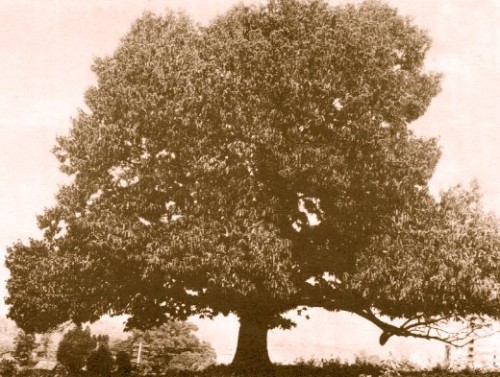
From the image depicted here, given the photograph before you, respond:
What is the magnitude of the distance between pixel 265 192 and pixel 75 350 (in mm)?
17232

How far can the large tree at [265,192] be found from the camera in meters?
22.2

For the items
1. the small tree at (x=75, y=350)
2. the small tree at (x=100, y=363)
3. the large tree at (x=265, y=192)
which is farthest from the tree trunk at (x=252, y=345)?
the small tree at (x=75, y=350)

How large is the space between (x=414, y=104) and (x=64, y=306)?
17845mm

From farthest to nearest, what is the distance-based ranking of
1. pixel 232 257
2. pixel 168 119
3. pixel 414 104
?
pixel 414 104, pixel 168 119, pixel 232 257

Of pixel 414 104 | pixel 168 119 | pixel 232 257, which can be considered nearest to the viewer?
pixel 232 257

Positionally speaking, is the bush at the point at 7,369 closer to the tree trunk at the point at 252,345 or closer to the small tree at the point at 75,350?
the small tree at the point at 75,350

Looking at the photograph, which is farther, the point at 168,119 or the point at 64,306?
the point at 64,306

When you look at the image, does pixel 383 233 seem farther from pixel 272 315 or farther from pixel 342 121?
pixel 272 315

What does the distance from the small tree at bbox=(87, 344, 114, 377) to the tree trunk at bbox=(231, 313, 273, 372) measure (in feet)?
21.3

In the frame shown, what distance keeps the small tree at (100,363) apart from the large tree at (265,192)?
3.39 meters

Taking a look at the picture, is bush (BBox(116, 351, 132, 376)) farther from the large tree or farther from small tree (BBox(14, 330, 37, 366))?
small tree (BBox(14, 330, 37, 366))

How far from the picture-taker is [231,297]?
24359mm

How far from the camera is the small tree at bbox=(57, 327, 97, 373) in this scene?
96.0ft

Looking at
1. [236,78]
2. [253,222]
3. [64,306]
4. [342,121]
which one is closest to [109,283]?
[64,306]
